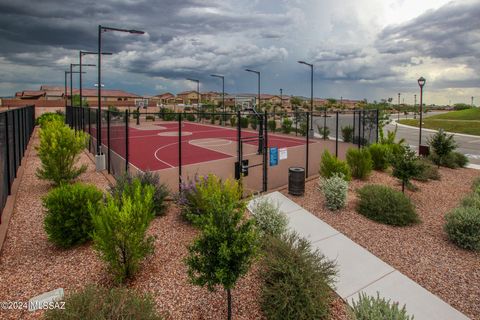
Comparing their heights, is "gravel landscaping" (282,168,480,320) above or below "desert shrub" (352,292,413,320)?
below

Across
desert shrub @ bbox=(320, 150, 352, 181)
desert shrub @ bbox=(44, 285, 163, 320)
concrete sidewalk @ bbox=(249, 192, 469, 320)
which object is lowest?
concrete sidewalk @ bbox=(249, 192, 469, 320)

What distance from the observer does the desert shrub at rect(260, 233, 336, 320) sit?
17.3 ft

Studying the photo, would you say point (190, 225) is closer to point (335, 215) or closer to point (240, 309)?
point (240, 309)

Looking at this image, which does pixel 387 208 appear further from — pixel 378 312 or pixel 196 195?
pixel 378 312

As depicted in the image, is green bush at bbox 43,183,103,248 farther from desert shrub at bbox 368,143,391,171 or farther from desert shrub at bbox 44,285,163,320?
desert shrub at bbox 368,143,391,171

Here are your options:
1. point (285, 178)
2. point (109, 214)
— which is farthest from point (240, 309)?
point (285, 178)

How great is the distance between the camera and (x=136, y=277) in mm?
6141

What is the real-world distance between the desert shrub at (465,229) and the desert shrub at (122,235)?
7.83m

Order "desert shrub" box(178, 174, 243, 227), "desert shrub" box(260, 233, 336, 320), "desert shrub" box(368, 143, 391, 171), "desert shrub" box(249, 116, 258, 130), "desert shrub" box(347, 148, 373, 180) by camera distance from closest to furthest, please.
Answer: "desert shrub" box(260, 233, 336, 320) → "desert shrub" box(178, 174, 243, 227) → "desert shrub" box(347, 148, 373, 180) → "desert shrub" box(368, 143, 391, 171) → "desert shrub" box(249, 116, 258, 130)

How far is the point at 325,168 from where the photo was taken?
42.0 feet

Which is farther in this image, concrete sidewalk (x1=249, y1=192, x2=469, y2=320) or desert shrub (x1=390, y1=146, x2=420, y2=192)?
desert shrub (x1=390, y1=146, x2=420, y2=192)

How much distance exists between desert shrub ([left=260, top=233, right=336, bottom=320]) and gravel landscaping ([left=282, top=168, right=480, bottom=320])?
2.60 meters

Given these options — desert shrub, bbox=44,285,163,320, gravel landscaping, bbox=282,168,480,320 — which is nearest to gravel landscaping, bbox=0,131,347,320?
desert shrub, bbox=44,285,163,320

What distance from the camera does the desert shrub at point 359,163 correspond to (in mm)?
13898
